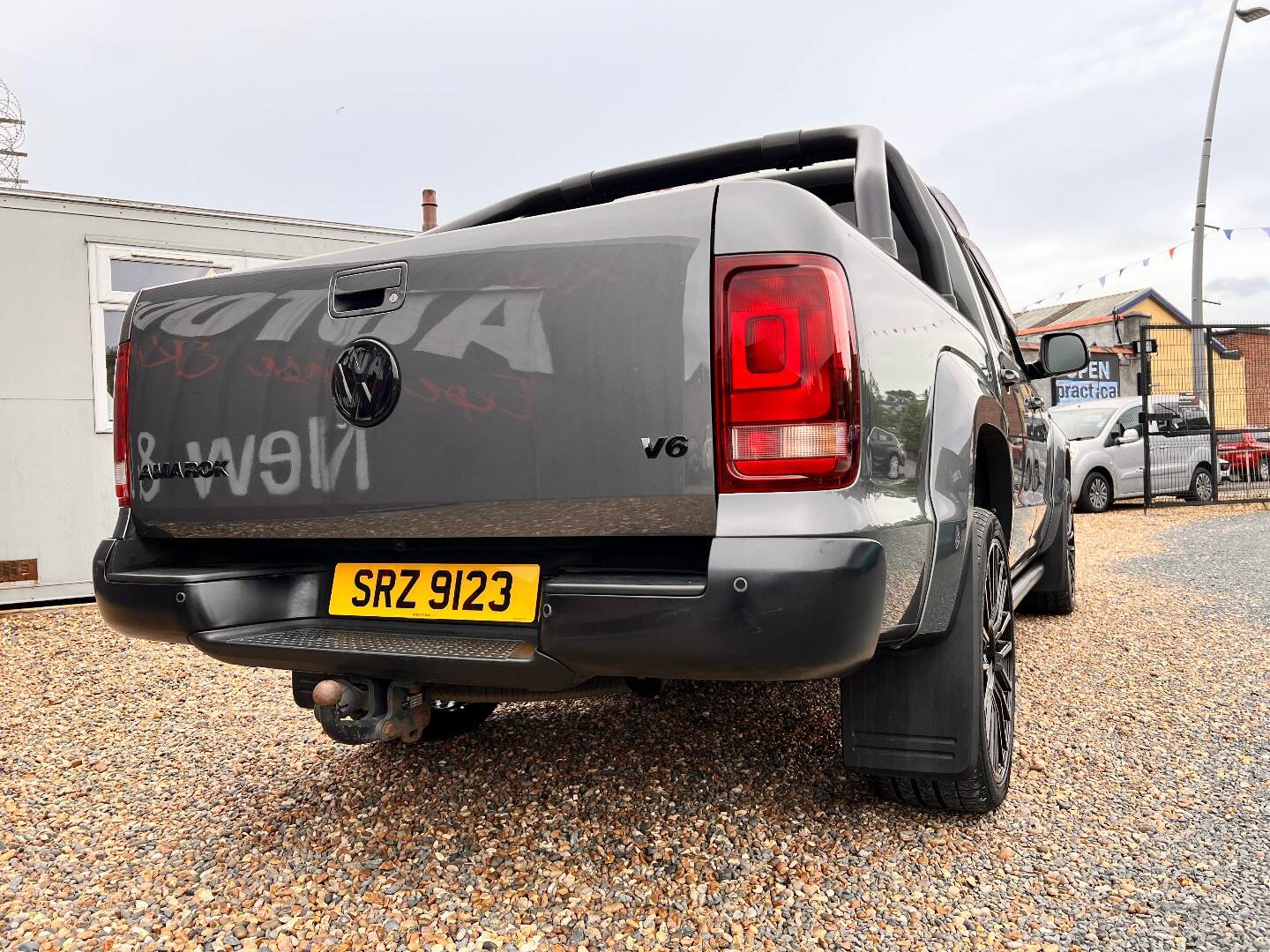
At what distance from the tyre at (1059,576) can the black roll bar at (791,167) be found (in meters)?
2.52

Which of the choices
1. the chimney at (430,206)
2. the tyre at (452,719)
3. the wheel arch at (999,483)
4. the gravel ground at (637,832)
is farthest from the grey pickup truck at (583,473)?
the chimney at (430,206)

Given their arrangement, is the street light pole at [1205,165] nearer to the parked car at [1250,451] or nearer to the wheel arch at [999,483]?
the parked car at [1250,451]

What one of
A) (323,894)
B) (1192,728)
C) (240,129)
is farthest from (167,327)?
(240,129)

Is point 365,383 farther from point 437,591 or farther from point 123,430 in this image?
point 123,430

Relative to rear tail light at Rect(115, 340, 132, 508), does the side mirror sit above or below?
above

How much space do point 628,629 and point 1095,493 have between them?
12.1 meters

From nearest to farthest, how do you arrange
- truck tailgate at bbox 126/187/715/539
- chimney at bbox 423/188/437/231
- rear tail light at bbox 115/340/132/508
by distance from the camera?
1. truck tailgate at bbox 126/187/715/539
2. rear tail light at bbox 115/340/132/508
3. chimney at bbox 423/188/437/231

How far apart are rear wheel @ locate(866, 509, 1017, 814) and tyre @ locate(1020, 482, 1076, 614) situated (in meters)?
2.34

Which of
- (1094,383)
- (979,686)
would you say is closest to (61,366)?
(979,686)

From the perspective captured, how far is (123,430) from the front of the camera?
2387 millimetres

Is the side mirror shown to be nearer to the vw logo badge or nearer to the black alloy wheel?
the black alloy wheel

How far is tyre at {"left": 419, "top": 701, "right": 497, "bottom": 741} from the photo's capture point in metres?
3.09

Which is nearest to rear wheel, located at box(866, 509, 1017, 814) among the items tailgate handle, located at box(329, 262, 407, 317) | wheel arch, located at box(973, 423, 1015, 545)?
wheel arch, located at box(973, 423, 1015, 545)

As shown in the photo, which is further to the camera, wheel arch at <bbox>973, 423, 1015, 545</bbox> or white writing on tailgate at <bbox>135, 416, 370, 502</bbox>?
wheel arch at <bbox>973, 423, 1015, 545</bbox>
